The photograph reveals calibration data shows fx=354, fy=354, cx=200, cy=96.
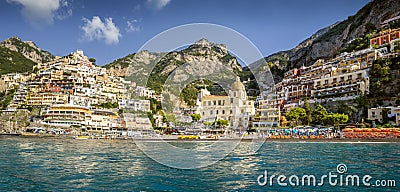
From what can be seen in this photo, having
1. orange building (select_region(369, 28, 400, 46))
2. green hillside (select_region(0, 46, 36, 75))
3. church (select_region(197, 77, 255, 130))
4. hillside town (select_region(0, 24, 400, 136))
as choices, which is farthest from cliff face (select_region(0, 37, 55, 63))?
orange building (select_region(369, 28, 400, 46))

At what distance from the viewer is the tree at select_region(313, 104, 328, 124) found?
132 feet

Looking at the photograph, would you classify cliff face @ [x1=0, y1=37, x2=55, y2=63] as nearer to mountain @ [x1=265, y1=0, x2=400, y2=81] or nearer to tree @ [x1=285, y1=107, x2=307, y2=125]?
mountain @ [x1=265, y1=0, x2=400, y2=81]

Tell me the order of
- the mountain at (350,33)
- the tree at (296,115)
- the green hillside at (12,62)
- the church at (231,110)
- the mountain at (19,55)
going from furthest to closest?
the mountain at (19,55), the green hillside at (12,62), the mountain at (350,33), the tree at (296,115), the church at (231,110)

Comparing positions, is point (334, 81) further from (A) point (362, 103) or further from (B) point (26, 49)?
(B) point (26, 49)

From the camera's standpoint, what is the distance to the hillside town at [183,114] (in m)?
40.2

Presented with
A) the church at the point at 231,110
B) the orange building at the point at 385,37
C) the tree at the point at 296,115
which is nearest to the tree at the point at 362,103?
the tree at the point at 296,115

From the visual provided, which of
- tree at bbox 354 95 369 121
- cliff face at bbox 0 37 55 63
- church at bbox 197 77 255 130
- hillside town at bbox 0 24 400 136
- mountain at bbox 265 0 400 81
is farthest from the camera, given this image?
cliff face at bbox 0 37 55 63

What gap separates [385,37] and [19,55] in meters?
117

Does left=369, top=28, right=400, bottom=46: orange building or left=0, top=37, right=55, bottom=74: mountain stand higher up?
left=0, top=37, right=55, bottom=74: mountain

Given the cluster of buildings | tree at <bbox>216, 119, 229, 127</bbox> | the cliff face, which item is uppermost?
the cliff face

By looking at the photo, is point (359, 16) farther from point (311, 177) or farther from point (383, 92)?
point (311, 177)

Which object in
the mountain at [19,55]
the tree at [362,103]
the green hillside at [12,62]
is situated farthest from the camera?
the mountain at [19,55]

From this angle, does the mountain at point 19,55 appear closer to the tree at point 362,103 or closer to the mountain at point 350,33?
the mountain at point 350,33

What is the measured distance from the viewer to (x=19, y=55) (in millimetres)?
124188
